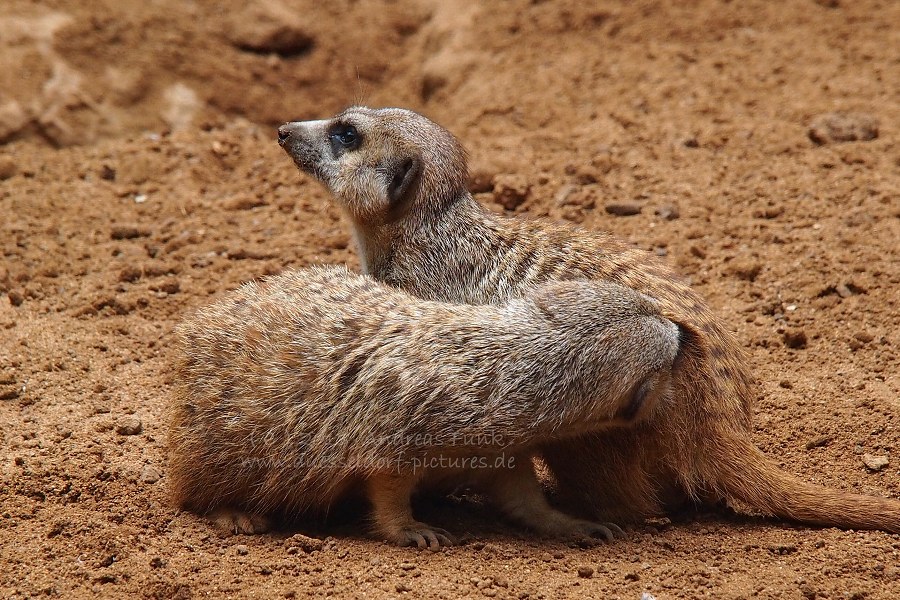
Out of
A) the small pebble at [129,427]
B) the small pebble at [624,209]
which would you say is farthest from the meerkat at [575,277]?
the small pebble at [129,427]

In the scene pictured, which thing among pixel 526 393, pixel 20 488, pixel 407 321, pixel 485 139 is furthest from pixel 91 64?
pixel 526 393

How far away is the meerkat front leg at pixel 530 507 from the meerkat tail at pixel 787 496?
429 mm

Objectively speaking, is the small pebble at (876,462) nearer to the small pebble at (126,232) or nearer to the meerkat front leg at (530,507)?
the meerkat front leg at (530,507)

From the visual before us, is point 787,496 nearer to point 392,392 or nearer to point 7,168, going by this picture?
point 392,392

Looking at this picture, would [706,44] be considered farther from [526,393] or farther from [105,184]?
[526,393]

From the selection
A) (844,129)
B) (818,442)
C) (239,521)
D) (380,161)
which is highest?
(844,129)

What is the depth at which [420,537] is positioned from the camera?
131 inches

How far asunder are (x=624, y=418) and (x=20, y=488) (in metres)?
2.15

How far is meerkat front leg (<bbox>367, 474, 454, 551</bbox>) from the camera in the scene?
10.9 ft

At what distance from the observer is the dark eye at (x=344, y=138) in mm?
4645

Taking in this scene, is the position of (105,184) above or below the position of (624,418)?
below

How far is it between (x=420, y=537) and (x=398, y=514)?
0.11m

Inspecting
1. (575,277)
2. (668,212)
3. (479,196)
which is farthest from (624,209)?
(575,277)

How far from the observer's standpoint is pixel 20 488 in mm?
3699
